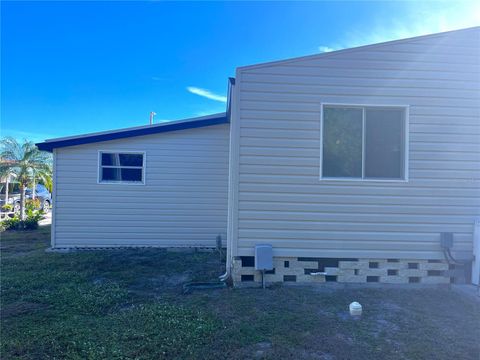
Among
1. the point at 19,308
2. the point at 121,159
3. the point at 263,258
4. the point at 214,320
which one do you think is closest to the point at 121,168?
the point at 121,159

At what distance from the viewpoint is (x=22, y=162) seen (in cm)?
1138

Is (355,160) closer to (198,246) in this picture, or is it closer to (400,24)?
(400,24)

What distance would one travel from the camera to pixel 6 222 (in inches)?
420

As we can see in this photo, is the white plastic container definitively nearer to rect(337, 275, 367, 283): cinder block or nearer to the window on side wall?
rect(337, 275, 367, 283): cinder block

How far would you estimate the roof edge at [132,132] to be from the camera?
23.3 ft

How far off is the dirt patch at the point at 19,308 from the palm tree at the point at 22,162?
9.25 m

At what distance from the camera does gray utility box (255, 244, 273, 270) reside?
14.6 ft

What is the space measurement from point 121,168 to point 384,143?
239 inches

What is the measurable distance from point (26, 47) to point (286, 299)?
1001 cm

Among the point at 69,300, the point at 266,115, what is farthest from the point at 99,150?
the point at 266,115

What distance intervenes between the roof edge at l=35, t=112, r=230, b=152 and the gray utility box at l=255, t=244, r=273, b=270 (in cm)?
396

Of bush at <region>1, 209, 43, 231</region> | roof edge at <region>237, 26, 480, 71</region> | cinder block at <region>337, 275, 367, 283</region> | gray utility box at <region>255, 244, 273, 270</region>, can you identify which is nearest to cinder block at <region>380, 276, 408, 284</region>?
cinder block at <region>337, 275, 367, 283</region>

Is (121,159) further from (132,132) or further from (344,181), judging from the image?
(344,181)

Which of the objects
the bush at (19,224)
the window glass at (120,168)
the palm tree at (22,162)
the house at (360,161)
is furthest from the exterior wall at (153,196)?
the palm tree at (22,162)
